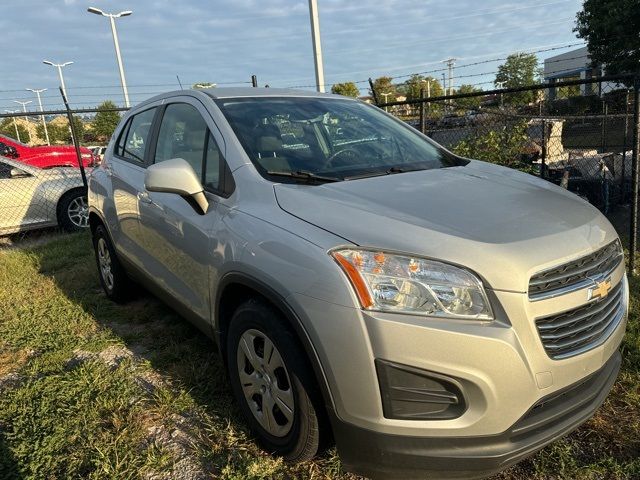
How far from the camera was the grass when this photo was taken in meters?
2.33

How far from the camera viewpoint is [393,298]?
5.86 ft

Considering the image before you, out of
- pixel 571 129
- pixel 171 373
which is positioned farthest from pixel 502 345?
pixel 571 129

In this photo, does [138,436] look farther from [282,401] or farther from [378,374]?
[378,374]

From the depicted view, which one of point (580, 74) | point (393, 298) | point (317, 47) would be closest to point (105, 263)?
point (393, 298)

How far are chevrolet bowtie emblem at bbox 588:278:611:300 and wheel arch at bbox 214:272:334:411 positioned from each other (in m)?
1.07

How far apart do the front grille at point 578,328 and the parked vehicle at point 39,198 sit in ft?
25.8

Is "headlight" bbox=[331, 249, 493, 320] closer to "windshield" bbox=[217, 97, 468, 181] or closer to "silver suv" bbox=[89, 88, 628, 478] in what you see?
"silver suv" bbox=[89, 88, 628, 478]

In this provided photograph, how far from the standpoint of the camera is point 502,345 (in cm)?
170

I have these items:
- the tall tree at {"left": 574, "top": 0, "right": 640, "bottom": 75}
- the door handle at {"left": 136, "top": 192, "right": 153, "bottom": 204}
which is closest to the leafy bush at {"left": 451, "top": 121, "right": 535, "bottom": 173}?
the door handle at {"left": 136, "top": 192, "right": 153, "bottom": 204}

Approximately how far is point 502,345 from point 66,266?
5632mm

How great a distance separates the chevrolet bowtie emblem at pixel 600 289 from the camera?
195cm

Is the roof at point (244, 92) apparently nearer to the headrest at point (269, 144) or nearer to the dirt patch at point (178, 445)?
the headrest at point (269, 144)

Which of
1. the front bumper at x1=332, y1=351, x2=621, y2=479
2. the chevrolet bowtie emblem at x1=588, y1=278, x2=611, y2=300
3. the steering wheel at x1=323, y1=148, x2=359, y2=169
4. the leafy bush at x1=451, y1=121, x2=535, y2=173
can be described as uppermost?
the steering wheel at x1=323, y1=148, x2=359, y2=169

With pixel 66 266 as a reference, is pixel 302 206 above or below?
above
